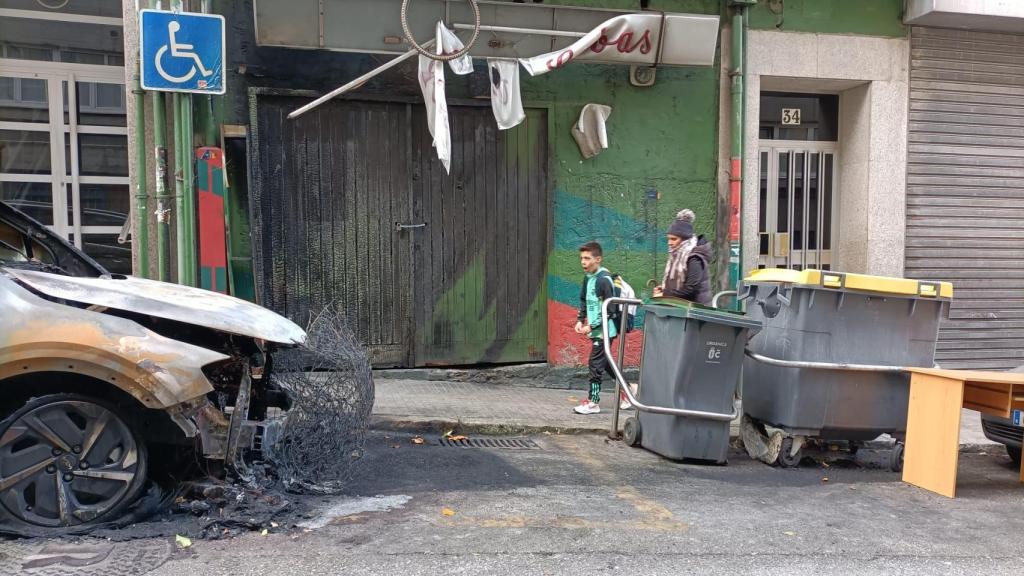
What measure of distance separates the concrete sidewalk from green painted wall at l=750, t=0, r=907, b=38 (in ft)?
14.9

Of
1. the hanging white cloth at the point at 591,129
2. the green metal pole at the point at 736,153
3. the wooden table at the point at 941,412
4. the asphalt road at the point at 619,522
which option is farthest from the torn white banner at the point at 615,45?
the wooden table at the point at 941,412

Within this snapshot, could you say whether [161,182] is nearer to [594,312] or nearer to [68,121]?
[68,121]

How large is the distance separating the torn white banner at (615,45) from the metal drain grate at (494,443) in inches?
143

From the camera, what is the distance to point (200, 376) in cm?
393

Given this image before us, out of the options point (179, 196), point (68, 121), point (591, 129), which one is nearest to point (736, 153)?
point (591, 129)

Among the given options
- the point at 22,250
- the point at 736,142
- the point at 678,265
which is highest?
the point at 736,142

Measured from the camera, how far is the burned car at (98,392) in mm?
3768

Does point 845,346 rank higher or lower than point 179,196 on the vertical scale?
lower

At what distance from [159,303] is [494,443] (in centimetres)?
309

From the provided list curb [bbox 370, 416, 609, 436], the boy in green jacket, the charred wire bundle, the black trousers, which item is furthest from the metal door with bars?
the charred wire bundle

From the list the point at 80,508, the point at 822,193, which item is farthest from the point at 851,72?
the point at 80,508

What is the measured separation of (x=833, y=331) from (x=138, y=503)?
4769mm

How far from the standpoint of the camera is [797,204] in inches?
380

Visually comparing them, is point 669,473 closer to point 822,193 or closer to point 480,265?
point 480,265
